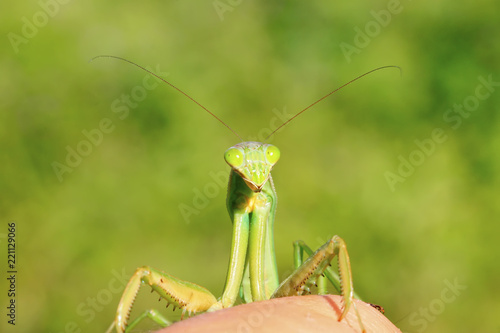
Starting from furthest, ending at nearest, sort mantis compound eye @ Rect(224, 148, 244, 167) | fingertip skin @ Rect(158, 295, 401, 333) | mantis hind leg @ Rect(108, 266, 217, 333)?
mantis compound eye @ Rect(224, 148, 244, 167) → mantis hind leg @ Rect(108, 266, 217, 333) → fingertip skin @ Rect(158, 295, 401, 333)

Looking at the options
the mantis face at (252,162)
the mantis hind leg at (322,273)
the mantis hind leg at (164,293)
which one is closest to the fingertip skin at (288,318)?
the mantis hind leg at (322,273)

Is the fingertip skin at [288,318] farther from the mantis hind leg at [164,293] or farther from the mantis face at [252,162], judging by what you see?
the mantis face at [252,162]

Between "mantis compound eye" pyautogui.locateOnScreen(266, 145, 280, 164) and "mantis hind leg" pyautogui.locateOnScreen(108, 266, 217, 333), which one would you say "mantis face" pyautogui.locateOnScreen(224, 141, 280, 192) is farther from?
"mantis hind leg" pyautogui.locateOnScreen(108, 266, 217, 333)

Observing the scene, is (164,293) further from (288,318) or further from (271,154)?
(271,154)

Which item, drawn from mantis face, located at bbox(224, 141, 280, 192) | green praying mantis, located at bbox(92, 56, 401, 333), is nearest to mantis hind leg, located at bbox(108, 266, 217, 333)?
green praying mantis, located at bbox(92, 56, 401, 333)

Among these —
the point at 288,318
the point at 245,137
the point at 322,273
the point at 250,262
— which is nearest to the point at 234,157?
the point at 250,262

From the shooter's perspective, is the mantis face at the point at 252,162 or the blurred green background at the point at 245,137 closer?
the mantis face at the point at 252,162

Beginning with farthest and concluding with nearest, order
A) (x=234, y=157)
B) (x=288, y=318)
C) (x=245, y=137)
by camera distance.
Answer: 1. (x=245, y=137)
2. (x=234, y=157)
3. (x=288, y=318)

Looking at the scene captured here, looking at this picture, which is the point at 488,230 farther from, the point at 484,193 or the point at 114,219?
the point at 114,219
